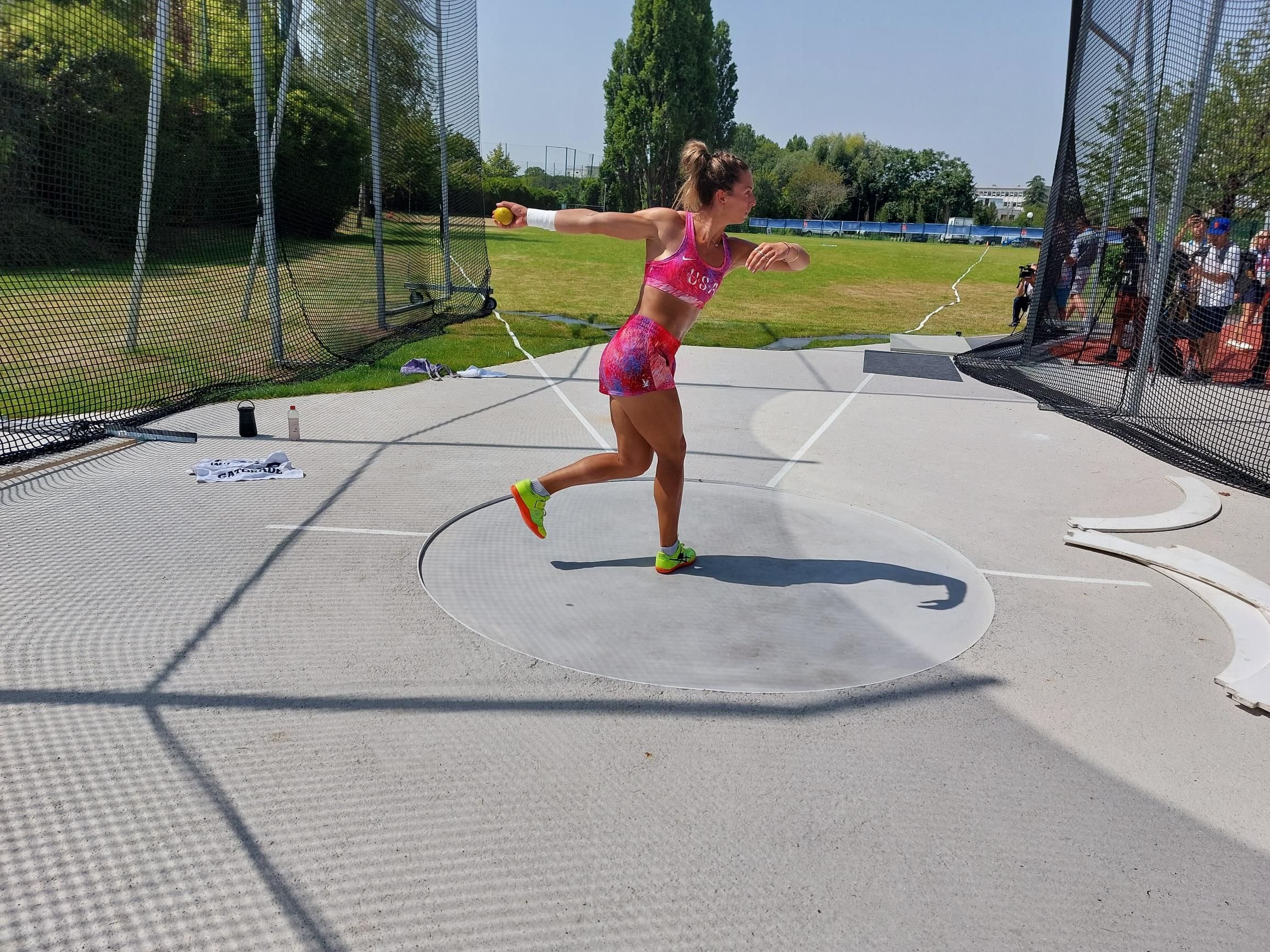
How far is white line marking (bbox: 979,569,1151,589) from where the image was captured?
4.44 metres

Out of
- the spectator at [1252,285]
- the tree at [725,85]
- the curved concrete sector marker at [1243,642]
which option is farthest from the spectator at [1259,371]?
Answer: the tree at [725,85]

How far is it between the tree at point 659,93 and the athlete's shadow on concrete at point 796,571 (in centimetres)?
4653

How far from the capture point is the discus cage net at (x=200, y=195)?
23.8 ft

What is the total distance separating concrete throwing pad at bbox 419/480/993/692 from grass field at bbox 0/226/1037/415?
4296 mm

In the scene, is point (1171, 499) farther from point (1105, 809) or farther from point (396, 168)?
point (396, 168)

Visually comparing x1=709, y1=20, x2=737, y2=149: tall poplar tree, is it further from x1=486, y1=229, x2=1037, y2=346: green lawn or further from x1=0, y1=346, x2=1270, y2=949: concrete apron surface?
x1=0, y1=346, x2=1270, y2=949: concrete apron surface

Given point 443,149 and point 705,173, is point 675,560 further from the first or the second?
point 443,149

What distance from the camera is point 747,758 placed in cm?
281

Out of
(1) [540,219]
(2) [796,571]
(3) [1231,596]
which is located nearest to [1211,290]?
(3) [1231,596]

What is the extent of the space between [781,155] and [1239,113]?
9504cm

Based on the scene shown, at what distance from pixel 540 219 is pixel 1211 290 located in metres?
6.90

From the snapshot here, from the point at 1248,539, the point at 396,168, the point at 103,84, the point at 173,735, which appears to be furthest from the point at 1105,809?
Answer: the point at 396,168

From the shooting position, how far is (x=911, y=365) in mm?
11320

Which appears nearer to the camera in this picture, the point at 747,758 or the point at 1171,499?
the point at 747,758
